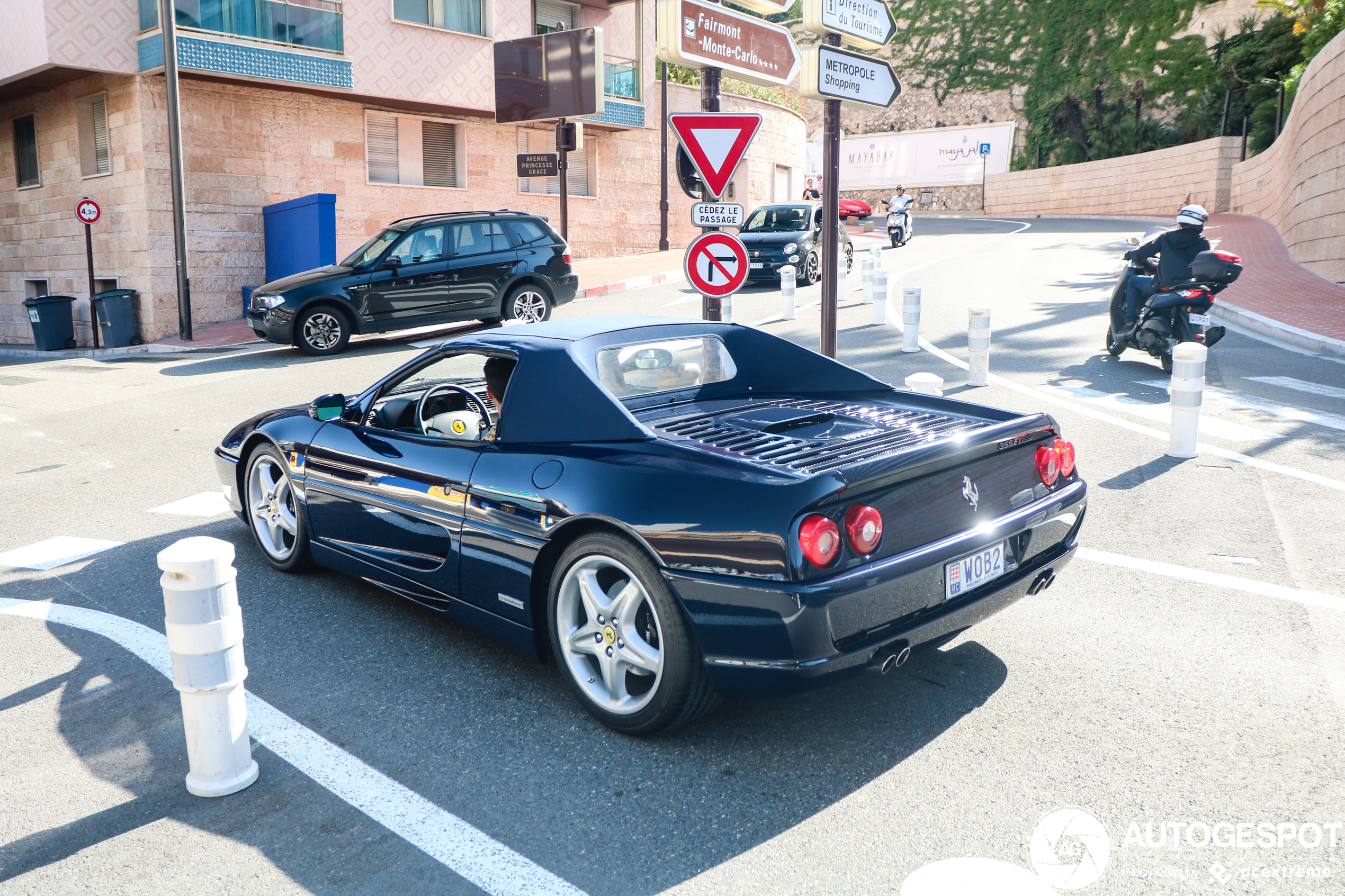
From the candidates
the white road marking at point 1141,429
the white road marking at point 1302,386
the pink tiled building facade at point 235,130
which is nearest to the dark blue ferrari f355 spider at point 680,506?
the white road marking at point 1141,429

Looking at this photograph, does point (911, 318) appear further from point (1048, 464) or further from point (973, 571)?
point (973, 571)

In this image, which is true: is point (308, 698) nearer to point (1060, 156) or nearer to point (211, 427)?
point (211, 427)

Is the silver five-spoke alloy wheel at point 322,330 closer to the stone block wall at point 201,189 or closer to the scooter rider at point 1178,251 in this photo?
the stone block wall at point 201,189

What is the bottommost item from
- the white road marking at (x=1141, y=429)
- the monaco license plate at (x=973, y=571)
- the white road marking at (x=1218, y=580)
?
the white road marking at (x=1218, y=580)

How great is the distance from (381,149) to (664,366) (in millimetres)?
21007

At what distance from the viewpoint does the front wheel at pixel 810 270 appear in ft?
64.9

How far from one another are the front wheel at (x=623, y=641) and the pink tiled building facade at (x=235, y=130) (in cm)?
1847

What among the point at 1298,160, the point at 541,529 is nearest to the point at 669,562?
the point at 541,529

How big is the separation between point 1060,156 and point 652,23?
29.0 metres

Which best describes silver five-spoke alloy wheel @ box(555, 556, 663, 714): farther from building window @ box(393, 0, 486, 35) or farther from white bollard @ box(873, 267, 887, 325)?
building window @ box(393, 0, 486, 35)

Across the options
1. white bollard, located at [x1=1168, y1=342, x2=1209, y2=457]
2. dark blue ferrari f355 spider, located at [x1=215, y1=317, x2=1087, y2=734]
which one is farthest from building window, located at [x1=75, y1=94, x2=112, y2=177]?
white bollard, located at [x1=1168, y1=342, x2=1209, y2=457]

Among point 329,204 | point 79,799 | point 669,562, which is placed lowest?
point 79,799

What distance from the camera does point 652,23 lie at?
2873 centimetres

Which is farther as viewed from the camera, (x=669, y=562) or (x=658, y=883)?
(x=669, y=562)
